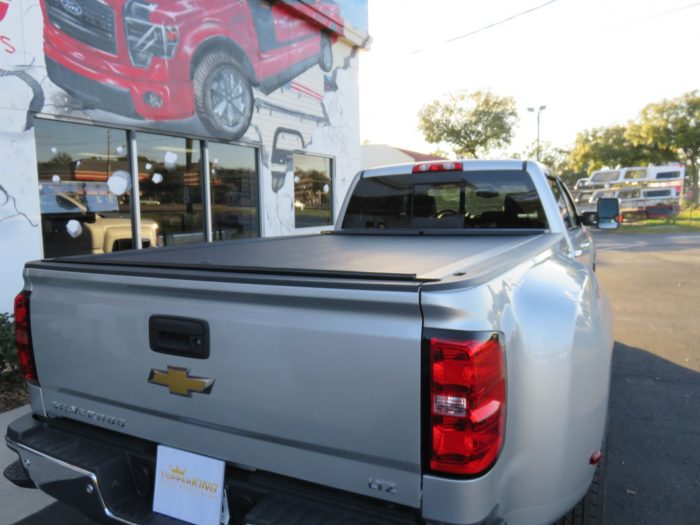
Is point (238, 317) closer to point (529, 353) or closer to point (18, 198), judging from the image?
point (529, 353)

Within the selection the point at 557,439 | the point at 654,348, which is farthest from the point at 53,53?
the point at 654,348

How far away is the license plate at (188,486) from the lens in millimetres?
1845

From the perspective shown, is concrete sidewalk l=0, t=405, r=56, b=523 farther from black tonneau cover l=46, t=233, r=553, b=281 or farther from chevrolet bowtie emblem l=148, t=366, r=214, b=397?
chevrolet bowtie emblem l=148, t=366, r=214, b=397

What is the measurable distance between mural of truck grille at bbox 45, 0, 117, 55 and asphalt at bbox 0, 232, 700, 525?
14.8 ft

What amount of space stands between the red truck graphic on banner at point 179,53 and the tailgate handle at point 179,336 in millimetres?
5422

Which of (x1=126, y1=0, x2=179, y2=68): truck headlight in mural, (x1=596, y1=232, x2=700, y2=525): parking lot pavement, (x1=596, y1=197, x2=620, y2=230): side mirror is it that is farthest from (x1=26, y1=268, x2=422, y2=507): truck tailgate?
(x1=126, y1=0, x2=179, y2=68): truck headlight in mural

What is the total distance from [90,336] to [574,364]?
1.87 meters

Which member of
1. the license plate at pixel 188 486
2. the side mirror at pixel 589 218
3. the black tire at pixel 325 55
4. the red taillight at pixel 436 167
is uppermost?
the black tire at pixel 325 55

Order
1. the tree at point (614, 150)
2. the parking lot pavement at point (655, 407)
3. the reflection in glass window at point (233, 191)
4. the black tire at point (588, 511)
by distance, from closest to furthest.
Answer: the black tire at point (588, 511) → the parking lot pavement at point (655, 407) → the reflection in glass window at point (233, 191) → the tree at point (614, 150)

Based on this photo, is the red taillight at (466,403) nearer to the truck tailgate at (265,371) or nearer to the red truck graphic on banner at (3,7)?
the truck tailgate at (265,371)

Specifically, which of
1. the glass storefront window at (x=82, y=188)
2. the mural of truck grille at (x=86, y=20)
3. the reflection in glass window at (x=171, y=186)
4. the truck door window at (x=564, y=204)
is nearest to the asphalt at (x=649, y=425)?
the truck door window at (x=564, y=204)

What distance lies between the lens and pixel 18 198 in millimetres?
5699

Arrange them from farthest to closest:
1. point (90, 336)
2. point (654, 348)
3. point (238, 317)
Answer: point (654, 348)
point (90, 336)
point (238, 317)

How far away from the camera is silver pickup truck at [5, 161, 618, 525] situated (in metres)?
1.50
